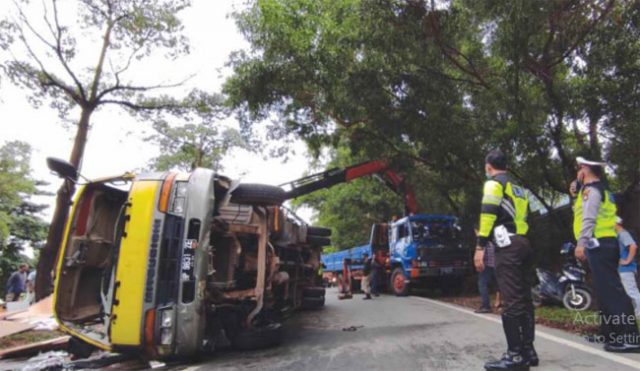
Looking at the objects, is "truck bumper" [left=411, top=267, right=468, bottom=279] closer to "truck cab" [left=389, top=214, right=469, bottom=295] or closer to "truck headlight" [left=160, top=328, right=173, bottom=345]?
"truck cab" [left=389, top=214, right=469, bottom=295]

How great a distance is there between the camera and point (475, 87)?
33.1 feet

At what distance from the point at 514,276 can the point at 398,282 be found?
1037cm

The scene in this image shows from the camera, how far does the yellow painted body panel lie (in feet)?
15.5

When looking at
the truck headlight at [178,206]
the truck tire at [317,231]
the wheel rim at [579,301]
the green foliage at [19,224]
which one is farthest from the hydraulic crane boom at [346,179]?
the green foliage at [19,224]

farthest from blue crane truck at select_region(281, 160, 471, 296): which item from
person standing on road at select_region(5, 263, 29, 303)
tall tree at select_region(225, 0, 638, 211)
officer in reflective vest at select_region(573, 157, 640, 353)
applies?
person standing on road at select_region(5, 263, 29, 303)

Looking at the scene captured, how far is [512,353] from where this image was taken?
12.8ft

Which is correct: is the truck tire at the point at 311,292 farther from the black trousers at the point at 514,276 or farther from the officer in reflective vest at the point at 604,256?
the black trousers at the point at 514,276

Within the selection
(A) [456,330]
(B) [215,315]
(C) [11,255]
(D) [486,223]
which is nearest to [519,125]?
(A) [456,330]

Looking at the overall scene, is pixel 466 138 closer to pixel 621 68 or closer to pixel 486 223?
pixel 621 68

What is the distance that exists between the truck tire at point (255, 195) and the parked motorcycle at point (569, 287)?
4816 mm

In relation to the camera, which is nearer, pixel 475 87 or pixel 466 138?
pixel 475 87

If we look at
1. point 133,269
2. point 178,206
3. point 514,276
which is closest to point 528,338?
point 514,276

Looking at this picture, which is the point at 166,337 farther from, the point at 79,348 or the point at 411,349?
the point at 411,349

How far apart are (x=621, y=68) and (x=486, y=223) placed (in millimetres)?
5522
